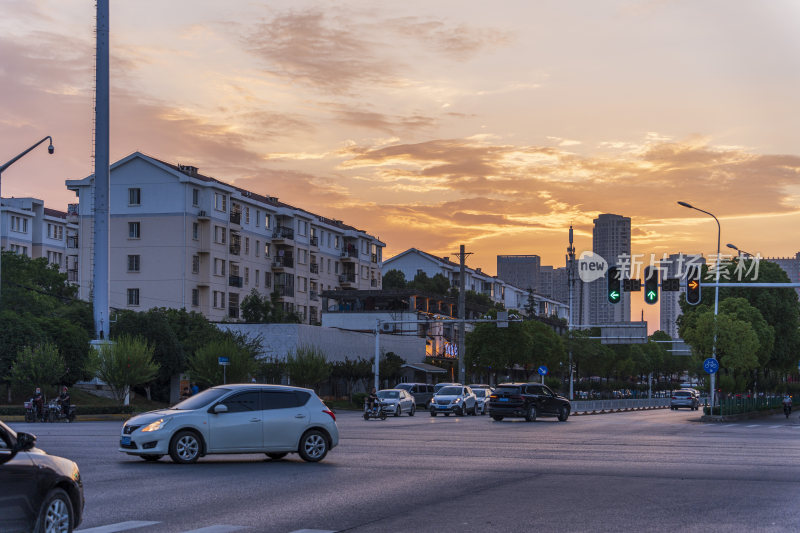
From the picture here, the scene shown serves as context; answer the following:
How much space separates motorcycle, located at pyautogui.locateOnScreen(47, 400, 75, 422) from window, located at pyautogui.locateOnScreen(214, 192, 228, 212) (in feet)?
153

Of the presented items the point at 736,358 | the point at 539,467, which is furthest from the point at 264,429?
the point at 736,358

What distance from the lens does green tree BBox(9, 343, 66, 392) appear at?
159ft

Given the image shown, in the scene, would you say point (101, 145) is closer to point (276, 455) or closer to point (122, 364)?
point (122, 364)

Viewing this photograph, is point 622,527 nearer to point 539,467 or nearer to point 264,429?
point 539,467

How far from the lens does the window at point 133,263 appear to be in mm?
86188

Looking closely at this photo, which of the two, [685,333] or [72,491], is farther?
[685,333]

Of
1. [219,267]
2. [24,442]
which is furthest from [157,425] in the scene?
[219,267]

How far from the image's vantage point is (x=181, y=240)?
8481 cm

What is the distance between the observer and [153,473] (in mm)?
17688

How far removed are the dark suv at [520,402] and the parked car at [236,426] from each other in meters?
24.7

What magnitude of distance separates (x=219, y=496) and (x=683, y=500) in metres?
6.56

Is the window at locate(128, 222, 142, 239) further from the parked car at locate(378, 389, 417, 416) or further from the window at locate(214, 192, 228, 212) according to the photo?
the parked car at locate(378, 389, 417, 416)

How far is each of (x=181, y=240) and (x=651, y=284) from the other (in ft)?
185

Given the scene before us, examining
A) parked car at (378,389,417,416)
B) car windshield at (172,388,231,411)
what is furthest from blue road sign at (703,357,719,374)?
car windshield at (172,388,231,411)
